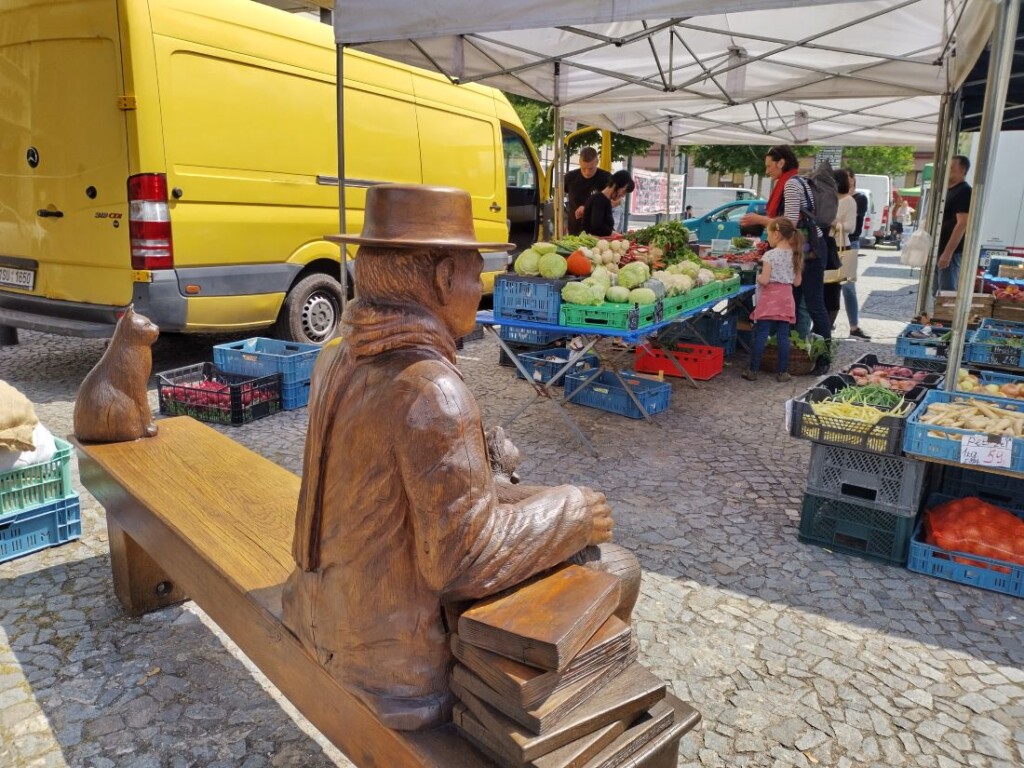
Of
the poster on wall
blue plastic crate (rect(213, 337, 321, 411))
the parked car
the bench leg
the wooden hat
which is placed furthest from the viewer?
the poster on wall

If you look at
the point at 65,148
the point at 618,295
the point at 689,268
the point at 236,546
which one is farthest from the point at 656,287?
the point at 65,148

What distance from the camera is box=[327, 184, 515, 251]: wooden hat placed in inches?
59.1

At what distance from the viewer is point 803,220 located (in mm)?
7535

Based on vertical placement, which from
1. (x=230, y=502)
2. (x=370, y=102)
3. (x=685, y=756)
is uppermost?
(x=370, y=102)

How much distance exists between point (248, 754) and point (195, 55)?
5406 millimetres

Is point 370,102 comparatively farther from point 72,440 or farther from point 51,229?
point 72,440

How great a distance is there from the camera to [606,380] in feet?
22.1

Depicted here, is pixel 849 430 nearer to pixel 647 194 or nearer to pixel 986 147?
pixel 986 147

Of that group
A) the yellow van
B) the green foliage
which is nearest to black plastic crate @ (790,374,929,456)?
the yellow van

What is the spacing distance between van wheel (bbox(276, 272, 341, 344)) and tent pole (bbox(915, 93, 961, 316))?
6.05 meters

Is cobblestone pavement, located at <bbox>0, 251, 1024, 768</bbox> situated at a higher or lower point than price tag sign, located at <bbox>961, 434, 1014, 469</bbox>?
lower

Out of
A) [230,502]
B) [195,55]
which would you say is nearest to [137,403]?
[230,502]

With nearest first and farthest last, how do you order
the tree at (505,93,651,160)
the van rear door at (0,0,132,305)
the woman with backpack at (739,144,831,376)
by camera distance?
1. the van rear door at (0,0,132,305)
2. the woman with backpack at (739,144,831,376)
3. the tree at (505,93,651,160)

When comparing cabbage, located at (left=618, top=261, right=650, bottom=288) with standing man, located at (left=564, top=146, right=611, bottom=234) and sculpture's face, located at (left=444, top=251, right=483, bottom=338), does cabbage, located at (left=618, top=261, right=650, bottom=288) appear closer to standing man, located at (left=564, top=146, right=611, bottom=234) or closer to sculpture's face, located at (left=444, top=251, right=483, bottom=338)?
standing man, located at (left=564, top=146, right=611, bottom=234)
